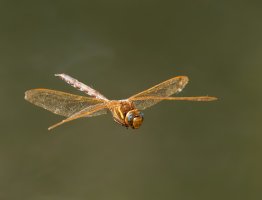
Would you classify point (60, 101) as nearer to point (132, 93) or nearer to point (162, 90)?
point (162, 90)

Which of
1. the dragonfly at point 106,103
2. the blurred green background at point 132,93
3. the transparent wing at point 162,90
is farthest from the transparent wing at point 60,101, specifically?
the blurred green background at point 132,93

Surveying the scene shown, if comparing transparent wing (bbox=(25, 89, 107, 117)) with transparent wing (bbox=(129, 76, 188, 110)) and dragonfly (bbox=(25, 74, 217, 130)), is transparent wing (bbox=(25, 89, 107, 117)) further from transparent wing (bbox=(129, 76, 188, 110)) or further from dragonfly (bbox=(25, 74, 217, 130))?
transparent wing (bbox=(129, 76, 188, 110))

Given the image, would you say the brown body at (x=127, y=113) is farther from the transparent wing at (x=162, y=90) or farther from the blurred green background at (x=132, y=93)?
the blurred green background at (x=132, y=93)

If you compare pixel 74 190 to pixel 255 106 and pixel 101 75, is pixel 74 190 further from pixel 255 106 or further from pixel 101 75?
pixel 255 106

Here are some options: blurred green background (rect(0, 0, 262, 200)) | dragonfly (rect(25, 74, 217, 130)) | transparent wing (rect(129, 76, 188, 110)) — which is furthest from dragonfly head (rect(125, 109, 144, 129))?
blurred green background (rect(0, 0, 262, 200))

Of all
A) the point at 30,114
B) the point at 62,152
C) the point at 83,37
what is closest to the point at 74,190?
the point at 62,152

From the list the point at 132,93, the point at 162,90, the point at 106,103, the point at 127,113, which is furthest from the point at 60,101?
the point at 132,93
